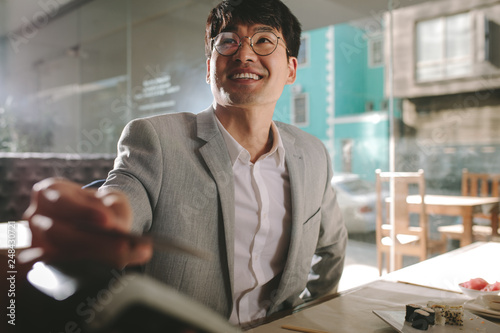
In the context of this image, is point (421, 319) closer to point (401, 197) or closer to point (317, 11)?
point (317, 11)

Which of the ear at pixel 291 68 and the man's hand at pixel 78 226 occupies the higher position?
the ear at pixel 291 68

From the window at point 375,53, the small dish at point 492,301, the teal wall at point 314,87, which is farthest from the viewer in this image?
the window at point 375,53

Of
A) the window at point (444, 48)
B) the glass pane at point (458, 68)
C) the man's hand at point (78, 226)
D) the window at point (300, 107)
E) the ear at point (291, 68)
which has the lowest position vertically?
the man's hand at point (78, 226)

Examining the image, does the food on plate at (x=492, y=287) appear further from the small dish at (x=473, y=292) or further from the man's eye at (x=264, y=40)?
the man's eye at (x=264, y=40)

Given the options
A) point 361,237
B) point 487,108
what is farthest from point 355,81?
point 361,237

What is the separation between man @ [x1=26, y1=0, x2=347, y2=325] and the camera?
0.91 meters

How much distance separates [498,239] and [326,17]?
2.33m

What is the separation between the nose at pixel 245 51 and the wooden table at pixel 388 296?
600 millimetres

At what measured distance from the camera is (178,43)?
414 cm

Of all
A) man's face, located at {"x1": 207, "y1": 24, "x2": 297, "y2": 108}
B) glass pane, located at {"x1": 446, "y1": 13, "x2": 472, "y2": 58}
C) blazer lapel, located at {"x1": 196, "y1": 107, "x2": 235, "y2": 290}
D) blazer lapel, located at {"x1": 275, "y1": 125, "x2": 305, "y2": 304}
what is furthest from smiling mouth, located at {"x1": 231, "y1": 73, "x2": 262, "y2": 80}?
glass pane, located at {"x1": 446, "y1": 13, "x2": 472, "y2": 58}

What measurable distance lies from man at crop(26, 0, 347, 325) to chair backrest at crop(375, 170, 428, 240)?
2.61 m

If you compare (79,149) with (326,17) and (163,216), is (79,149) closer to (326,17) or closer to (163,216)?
(326,17)

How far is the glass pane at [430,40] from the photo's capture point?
137 inches

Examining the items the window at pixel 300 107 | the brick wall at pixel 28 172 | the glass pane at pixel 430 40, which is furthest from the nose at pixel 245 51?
the glass pane at pixel 430 40
